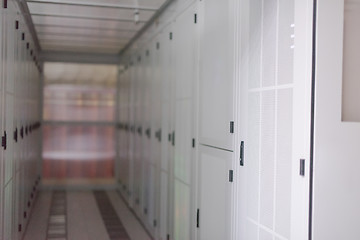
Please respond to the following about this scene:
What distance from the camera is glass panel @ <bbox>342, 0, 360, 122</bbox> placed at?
2.20 m

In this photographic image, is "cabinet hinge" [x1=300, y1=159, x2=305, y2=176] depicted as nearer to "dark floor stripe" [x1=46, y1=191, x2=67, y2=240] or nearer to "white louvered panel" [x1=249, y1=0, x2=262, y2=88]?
"white louvered panel" [x1=249, y1=0, x2=262, y2=88]

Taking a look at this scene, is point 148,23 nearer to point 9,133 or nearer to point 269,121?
point 9,133

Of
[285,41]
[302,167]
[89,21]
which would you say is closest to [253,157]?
[302,167]

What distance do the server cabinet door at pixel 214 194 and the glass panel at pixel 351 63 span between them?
3.44 ft

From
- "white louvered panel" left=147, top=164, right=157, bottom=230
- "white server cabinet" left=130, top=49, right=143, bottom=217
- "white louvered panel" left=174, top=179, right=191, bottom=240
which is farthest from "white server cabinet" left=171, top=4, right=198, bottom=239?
"white server cabinet" left=130, top=49, right=143, bottom=217

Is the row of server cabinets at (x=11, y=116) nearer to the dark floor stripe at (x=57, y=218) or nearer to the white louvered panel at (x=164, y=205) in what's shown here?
the dark floor stripe at (x=57, y=218)

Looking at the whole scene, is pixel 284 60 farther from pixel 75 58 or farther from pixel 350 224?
pixel 75 58

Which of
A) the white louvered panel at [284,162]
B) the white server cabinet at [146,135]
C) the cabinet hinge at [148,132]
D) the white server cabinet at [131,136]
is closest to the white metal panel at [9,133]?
the white server cabinet at [146,135]

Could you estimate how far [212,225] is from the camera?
347 cm

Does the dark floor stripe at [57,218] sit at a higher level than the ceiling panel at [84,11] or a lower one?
lower

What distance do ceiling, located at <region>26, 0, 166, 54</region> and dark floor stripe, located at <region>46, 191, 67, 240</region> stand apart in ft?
8.90

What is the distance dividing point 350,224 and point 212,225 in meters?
1.48

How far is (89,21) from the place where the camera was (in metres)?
6.00

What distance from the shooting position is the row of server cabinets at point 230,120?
7.43 ft
